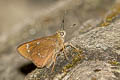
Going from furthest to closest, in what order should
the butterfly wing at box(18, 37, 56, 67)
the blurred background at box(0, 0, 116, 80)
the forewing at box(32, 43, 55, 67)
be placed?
the blurred background at box(0, 0, 116, 80), the butterfly wing at box(18, 37, 56, 67), the forewing at box(32, 43, 55, 67)

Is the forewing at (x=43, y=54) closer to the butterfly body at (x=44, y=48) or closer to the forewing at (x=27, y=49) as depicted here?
the butterfly body at (x=44, y=48)

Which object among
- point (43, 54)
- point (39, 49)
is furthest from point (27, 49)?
point (43, 54)

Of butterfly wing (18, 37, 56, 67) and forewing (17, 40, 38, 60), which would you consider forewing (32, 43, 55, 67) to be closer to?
butterfly wing (18, 37, 56, 67)

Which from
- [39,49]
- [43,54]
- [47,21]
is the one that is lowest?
[43,54]

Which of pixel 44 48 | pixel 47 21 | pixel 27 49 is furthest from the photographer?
pixel 47 21

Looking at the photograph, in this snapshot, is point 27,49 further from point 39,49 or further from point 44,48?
point 44,48

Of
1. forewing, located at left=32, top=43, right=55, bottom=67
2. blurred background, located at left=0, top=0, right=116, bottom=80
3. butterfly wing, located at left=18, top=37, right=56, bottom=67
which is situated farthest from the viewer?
blurred background, located at left=0, top=0, right=116, bottom=80

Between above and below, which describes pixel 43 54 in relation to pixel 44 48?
below

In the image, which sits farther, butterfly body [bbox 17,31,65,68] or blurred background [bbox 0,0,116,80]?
blurred background [bbox 0,0,116,80]

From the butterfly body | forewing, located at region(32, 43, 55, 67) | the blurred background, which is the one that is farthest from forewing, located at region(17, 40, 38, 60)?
the blurred background
